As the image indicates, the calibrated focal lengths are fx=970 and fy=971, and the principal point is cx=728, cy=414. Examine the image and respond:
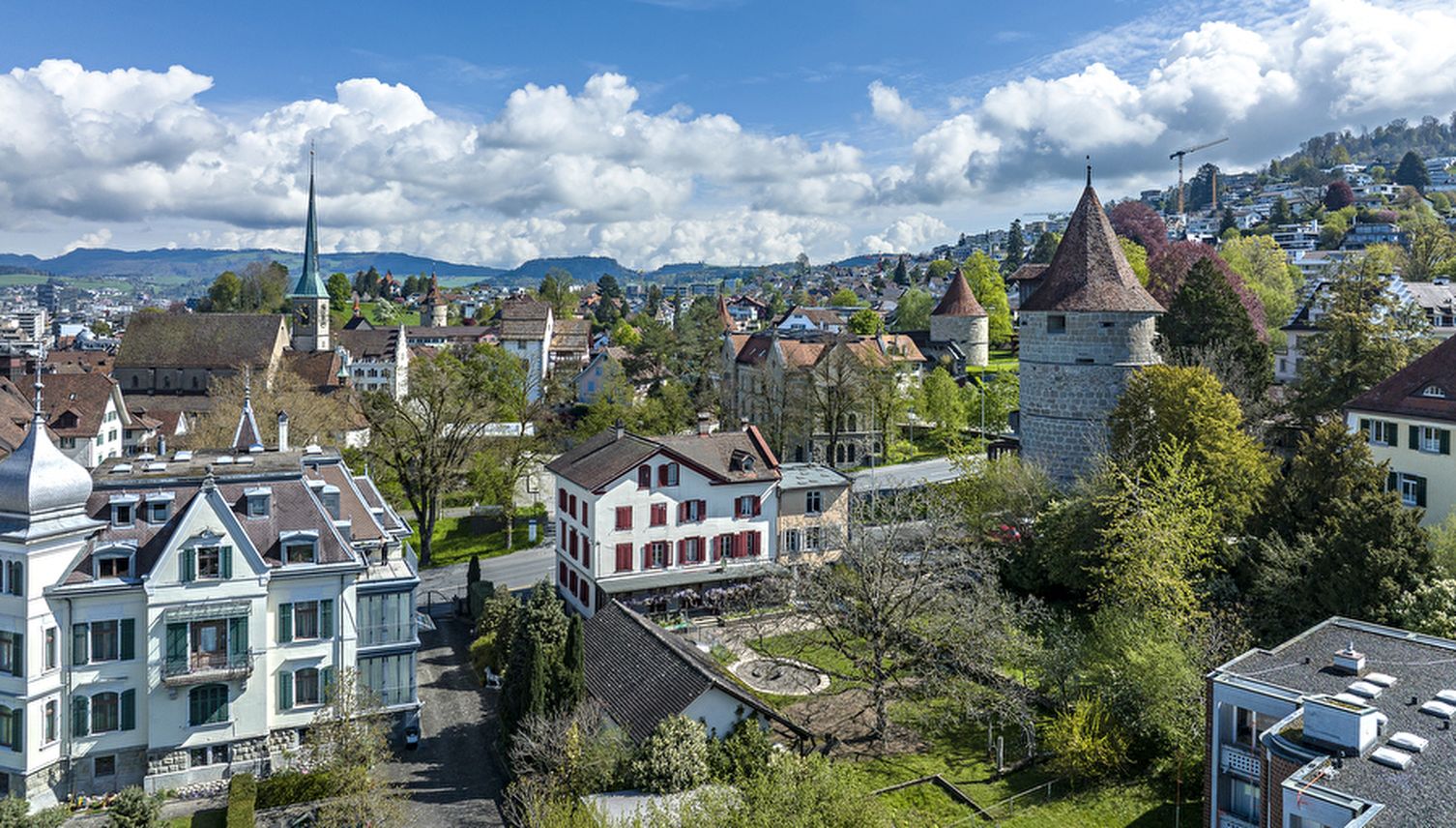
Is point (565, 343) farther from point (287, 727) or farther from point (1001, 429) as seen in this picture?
point (287, 727)

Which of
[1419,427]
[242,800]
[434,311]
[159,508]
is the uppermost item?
[434,311]

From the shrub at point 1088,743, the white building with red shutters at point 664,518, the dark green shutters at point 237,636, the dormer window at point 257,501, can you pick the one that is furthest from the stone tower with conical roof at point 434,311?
the shrub at point 1088,743

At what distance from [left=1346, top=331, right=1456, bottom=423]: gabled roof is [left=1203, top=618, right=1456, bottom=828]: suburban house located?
1832 cm

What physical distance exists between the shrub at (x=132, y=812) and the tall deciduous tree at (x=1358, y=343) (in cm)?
4865

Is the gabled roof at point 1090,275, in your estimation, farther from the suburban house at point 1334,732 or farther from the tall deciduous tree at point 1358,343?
the suburban house at point 1334,732

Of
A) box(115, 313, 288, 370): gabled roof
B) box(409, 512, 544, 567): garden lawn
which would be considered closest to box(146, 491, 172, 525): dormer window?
box(409, 512, 544, 567): garden lawn

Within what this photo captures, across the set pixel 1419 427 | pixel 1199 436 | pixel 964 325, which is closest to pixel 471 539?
pixel 1199 436

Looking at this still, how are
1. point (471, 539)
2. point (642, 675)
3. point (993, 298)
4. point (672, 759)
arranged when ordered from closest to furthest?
point (672, 759), point (642, 675), point (471, 539), point (993, 298)

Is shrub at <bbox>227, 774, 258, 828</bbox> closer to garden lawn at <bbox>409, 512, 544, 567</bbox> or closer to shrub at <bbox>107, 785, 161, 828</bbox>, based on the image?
shrub at <bbox>107, 785, 161, 828</bbox>

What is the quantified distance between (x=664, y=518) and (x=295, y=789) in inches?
678

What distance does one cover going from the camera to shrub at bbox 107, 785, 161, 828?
72.9ft

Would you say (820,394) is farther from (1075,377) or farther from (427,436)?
(427,436)

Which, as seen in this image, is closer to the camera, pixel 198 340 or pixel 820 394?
pixel 820 394

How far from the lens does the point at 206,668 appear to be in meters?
26.5
